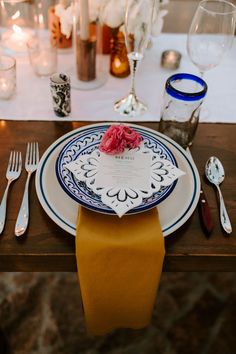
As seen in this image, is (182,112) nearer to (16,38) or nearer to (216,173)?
(216,173)

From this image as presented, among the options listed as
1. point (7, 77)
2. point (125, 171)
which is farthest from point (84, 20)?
point (125, 171)

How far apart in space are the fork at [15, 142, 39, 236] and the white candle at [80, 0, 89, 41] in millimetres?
316

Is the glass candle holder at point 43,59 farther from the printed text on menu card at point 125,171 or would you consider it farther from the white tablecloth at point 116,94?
the printed text on menu card at point 125,171

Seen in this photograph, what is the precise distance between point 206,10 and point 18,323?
0.93 meters

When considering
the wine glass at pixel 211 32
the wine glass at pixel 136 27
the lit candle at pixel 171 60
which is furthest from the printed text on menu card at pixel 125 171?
the lit candle at pixel 171 60

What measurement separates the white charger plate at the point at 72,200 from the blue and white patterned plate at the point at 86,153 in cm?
3

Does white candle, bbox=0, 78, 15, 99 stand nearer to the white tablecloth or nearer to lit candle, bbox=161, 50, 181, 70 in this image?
the white tablecloth

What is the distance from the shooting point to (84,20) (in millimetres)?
883

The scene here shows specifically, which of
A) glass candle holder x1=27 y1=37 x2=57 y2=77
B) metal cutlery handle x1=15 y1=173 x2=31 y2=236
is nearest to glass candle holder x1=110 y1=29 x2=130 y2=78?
glass candle holder x1=27 y1=37 x2=57 y2=77

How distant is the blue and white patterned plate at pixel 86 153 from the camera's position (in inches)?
23.2

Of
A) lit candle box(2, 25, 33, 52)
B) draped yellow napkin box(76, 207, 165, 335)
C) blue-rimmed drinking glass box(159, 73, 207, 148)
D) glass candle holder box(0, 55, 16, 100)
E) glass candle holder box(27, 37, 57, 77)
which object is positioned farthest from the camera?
lit candle box(2, 25, 33, 52)

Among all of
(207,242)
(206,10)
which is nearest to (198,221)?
(207,242)

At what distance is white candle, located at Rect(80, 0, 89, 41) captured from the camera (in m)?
0.86

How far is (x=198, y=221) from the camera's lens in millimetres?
638
